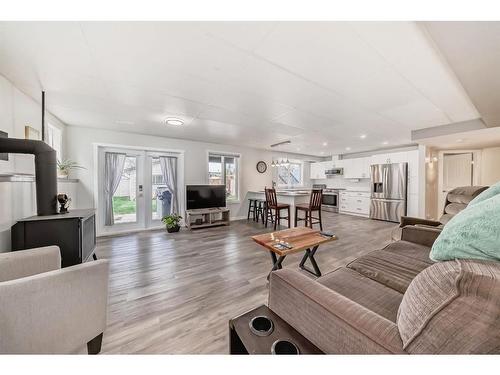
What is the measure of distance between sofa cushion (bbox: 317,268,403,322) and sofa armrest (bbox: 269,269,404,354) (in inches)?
15.6

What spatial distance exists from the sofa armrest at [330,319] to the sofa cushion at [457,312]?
0.23 feet

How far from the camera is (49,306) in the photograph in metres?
0.98

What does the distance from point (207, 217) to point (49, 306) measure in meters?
4.14

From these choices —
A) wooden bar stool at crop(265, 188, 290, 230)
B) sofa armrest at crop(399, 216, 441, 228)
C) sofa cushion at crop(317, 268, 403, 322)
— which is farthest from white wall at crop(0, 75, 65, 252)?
sofa armrest at crop(399, 216, 441, 228)

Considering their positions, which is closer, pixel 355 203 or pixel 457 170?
pixel 457 170

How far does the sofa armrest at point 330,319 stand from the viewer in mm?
684

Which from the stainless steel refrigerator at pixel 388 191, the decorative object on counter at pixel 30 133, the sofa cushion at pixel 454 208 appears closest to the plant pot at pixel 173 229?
the decorative object on counter at pixel 30 133

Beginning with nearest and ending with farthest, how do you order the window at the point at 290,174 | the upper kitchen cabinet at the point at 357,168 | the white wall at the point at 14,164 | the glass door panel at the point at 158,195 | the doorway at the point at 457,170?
the white wall at the point at 14,164 → the glass door panel at the point at 158,195 → the doorway at the point at 457,170 → the upper kitchen cabinet at the point at 357,168 → the window at the point at 290,174

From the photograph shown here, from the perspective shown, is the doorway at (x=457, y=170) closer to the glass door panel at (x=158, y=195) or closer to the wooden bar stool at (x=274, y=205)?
the wooden bar stool at (x=274, y=205)

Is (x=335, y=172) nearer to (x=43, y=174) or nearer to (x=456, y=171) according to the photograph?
(x=456, y=171)

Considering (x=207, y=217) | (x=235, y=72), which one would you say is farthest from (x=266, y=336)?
(x=207, y=217)

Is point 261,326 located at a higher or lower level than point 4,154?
lower

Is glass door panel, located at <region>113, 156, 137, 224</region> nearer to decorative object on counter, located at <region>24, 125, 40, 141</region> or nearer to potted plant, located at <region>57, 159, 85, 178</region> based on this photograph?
potted plant, located at <region>57, 159, 85, 178</region>
